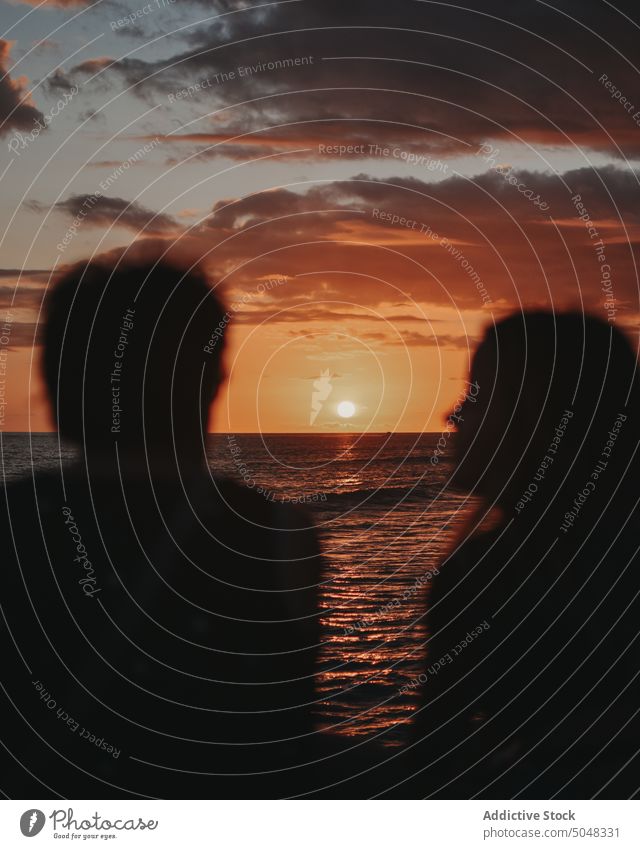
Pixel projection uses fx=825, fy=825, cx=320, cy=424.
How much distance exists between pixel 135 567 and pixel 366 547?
3229 centimetres

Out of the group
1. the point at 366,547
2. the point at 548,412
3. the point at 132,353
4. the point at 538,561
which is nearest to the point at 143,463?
the point at 132,353

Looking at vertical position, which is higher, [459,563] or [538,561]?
[459,563]

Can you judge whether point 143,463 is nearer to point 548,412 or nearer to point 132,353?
point 132,353

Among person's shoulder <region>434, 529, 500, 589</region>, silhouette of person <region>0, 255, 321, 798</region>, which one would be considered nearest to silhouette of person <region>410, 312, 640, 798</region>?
person's shoulder <region>434, 529, 500, 589</region>

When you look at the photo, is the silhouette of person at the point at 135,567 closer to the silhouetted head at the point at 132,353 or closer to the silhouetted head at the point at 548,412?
the silhouetted head at the point at 132,353

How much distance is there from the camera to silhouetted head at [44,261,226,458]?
165 inches

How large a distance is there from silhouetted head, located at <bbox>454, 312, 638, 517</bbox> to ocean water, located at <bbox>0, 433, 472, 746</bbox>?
126 centimetres

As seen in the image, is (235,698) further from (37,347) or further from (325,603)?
(325,603)

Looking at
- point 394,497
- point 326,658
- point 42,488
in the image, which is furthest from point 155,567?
point 394,497

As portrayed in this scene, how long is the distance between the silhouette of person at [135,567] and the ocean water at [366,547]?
326mm

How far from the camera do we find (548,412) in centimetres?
824
